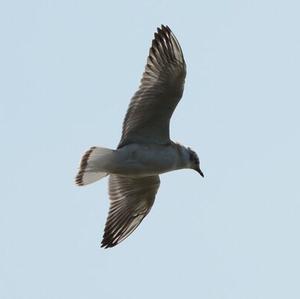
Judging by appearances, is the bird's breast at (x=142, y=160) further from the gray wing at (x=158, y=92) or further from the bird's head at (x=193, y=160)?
the bird's head at (x=193, y=160)

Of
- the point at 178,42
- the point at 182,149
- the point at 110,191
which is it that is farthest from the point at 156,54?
the point at 110,191

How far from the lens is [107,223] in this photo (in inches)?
710

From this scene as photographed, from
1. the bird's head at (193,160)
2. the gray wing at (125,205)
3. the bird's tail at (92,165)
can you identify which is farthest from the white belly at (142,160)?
the gray wing at (125,205)

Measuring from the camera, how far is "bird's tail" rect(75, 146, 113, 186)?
16.4 meters

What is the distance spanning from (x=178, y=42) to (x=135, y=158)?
182cm

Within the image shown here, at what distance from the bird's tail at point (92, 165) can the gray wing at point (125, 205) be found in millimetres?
1249

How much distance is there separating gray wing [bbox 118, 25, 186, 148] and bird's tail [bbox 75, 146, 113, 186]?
0.45 m

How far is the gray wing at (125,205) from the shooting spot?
1791 cm

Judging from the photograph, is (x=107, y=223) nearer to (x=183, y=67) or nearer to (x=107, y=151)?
(x=107, y=151)

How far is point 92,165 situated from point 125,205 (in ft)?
5.77

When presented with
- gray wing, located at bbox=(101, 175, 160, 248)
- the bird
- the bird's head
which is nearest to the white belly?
the bird

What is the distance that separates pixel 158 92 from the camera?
16.4m

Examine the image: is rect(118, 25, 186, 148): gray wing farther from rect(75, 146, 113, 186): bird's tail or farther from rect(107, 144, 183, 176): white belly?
rect(75, 146, 113, 186): bird's tail

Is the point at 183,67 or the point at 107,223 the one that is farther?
the point at 107,223
